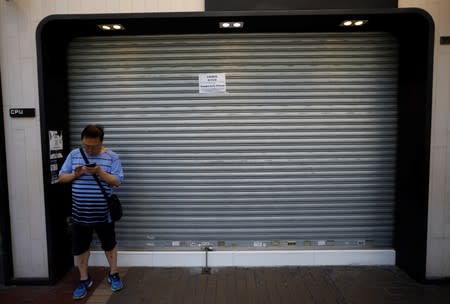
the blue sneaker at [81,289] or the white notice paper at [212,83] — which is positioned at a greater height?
the white notice paper at [212,83]

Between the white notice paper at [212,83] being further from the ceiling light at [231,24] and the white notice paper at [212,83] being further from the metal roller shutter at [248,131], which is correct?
the ceiling light at [231,24]

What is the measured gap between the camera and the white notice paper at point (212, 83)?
15.6 feet

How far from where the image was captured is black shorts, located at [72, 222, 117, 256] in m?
4.14

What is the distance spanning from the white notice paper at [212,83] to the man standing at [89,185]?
149 cm

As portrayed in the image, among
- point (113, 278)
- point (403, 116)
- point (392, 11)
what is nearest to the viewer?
point (392, 11)

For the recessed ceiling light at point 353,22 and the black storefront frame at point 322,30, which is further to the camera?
the recessed ceiling light at point 353,22

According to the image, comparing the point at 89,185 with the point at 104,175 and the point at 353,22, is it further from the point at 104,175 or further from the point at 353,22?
the point at 353,22

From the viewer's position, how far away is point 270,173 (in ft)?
15.9

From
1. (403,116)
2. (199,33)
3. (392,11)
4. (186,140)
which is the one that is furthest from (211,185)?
(392,11)

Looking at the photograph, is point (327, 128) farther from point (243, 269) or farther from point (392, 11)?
point (243, 269)

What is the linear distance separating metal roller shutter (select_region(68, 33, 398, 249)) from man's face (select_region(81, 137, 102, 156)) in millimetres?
803

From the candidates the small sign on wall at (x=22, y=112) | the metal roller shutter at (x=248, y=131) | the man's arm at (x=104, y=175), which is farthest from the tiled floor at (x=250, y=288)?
the small sign on wall at (x=22, y=112)

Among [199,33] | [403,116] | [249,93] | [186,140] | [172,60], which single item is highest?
[199,33]

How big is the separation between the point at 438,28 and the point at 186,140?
3.44 meters
